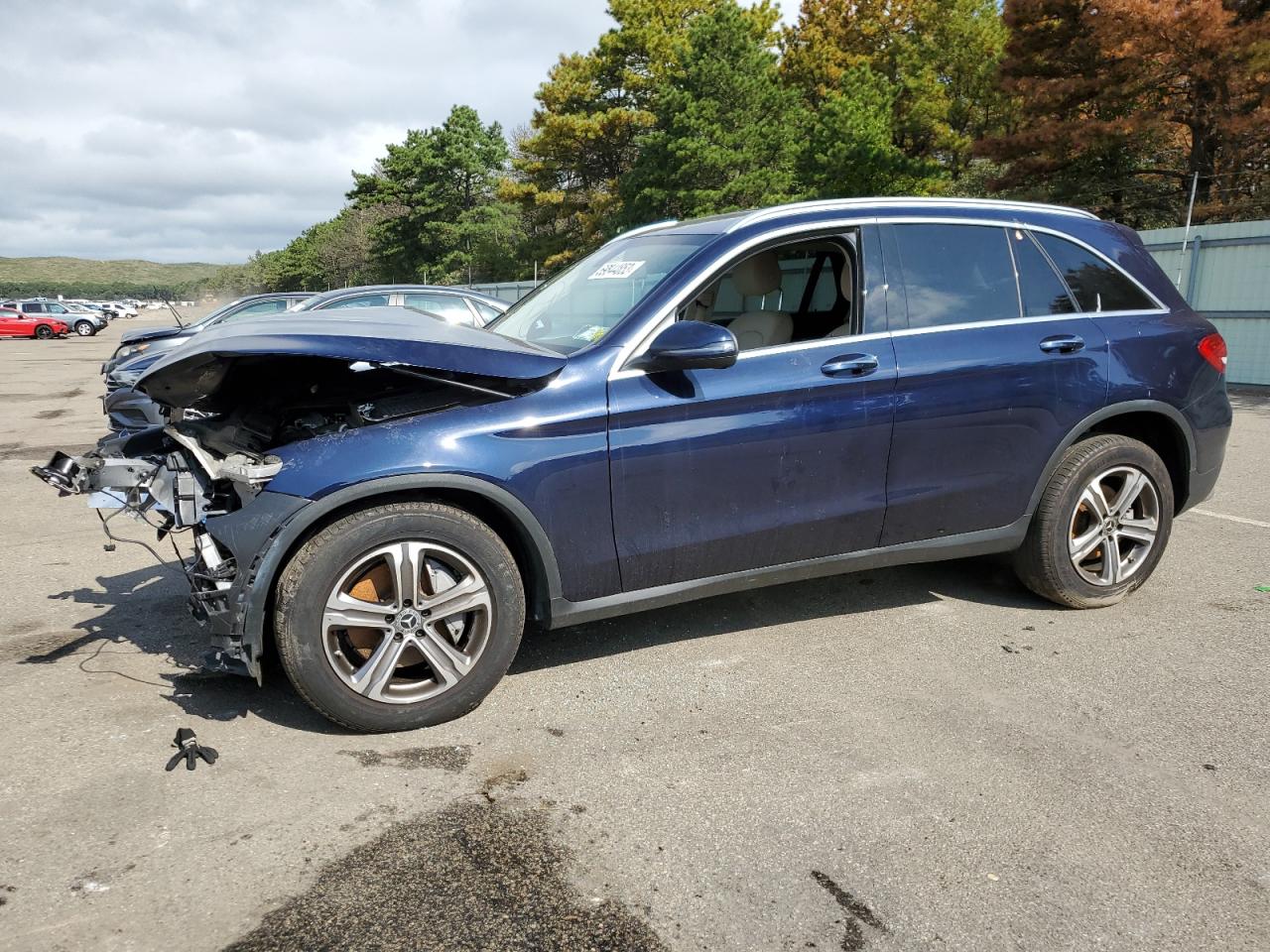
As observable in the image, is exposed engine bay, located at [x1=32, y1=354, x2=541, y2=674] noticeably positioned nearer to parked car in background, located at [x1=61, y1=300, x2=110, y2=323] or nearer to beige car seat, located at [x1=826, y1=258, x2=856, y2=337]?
beige car seat, located at [x1=826, y1=258, x2=856, y2=337]

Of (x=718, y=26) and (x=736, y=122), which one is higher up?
(x=718, y=26)

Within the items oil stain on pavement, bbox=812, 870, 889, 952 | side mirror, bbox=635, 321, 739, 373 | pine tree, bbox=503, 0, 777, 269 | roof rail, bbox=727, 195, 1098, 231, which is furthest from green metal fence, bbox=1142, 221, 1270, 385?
pine tree, bbox=503, 0, 777, 269

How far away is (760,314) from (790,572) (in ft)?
3.87

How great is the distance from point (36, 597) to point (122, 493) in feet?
6.53

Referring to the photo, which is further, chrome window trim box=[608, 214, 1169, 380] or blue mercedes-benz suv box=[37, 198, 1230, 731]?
chrome window trim box=[608, 214, 1169, 380]

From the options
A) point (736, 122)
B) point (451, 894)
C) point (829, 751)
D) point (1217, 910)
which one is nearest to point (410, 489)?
point (451, 894)

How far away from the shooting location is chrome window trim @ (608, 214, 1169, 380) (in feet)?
11.3

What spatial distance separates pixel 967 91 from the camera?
4300cm

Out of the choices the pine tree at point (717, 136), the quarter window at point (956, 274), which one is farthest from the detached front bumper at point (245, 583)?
the pine tree at point (717, 136)

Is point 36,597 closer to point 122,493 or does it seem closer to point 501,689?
point 122,493

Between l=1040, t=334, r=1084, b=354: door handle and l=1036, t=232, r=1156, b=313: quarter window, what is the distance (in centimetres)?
22

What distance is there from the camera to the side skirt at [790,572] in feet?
11.5

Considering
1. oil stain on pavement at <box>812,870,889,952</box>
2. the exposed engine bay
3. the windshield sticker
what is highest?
the windshield sticker

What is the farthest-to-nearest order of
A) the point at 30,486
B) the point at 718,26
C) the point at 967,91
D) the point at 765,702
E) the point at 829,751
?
the point at 967,91 → the point at 718,26 → the point at 30,486 → the point at 765,702 → the point at 829,751
